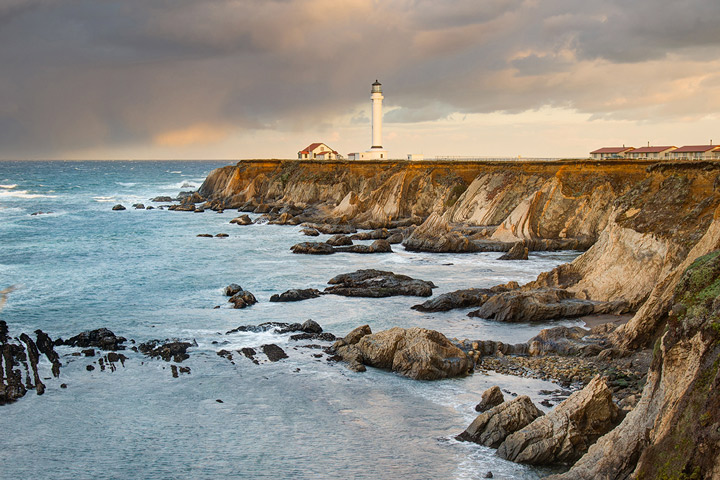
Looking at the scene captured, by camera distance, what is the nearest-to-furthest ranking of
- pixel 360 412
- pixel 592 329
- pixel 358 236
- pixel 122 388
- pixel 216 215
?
pixel 360 412, pixel 122 388, pixel 592 329, pixel 358 236, pixel 216 215

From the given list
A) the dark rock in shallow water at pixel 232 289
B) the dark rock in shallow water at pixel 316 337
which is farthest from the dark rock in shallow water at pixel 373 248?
the dark rock in shallow water at pixel 316 337

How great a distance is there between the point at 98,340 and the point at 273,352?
23.4ft

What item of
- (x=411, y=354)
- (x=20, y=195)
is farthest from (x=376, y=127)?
(x=411, y=354)

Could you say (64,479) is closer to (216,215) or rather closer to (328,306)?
(328,306)

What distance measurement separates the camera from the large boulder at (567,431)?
14.6 metres

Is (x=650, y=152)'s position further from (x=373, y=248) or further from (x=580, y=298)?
(x=580, y=298)

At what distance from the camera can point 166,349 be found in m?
23.8

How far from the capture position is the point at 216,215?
258 ft

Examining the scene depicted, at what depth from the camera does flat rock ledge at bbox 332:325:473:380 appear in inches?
817

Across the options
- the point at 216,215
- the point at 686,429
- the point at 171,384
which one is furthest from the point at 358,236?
the point at 686,429

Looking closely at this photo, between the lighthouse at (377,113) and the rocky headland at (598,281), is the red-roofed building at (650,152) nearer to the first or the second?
the rocky headland at (598,281)

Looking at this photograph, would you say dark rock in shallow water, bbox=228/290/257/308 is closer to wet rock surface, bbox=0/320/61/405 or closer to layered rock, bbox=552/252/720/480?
wet rock surface, bbox=0/320/61/405

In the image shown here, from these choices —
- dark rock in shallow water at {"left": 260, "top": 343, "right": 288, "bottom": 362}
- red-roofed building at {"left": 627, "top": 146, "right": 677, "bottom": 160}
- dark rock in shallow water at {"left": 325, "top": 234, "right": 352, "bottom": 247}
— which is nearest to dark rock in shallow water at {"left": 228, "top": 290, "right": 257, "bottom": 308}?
dark rock in shallow water at {"left": 260, "top": 343, "right": 288, "bottom": 362}

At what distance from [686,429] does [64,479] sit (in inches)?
523
